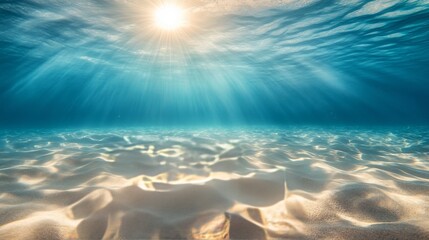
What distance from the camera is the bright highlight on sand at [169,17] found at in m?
12.7

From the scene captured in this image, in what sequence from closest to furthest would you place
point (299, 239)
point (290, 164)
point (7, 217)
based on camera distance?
point (299, 239) < point (7, 217) < point (290, 164)

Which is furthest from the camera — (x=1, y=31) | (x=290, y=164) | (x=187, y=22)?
(x=1, y=31)

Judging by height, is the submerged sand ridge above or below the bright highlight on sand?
below

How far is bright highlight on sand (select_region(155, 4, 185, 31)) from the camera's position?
12703 mm

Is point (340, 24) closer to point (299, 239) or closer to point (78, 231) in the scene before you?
point (299, 239)

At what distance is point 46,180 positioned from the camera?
4.28 metres

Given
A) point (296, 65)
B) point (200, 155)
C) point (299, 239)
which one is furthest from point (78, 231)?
point (296, 65)

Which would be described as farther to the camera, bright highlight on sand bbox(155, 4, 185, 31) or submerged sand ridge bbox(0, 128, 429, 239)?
bright highlight on sand bbox(155, 4, 185, 31)

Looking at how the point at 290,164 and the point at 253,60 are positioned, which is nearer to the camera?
the point at 290,164

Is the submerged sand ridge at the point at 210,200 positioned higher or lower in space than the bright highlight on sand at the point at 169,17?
lower

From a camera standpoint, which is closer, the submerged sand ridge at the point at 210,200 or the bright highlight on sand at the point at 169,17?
the submerged sand ridge at the point at 210,200

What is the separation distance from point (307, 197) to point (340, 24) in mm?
15248

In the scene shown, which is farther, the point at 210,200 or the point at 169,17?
the point at 169,17

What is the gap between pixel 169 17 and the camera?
14.0 meters
